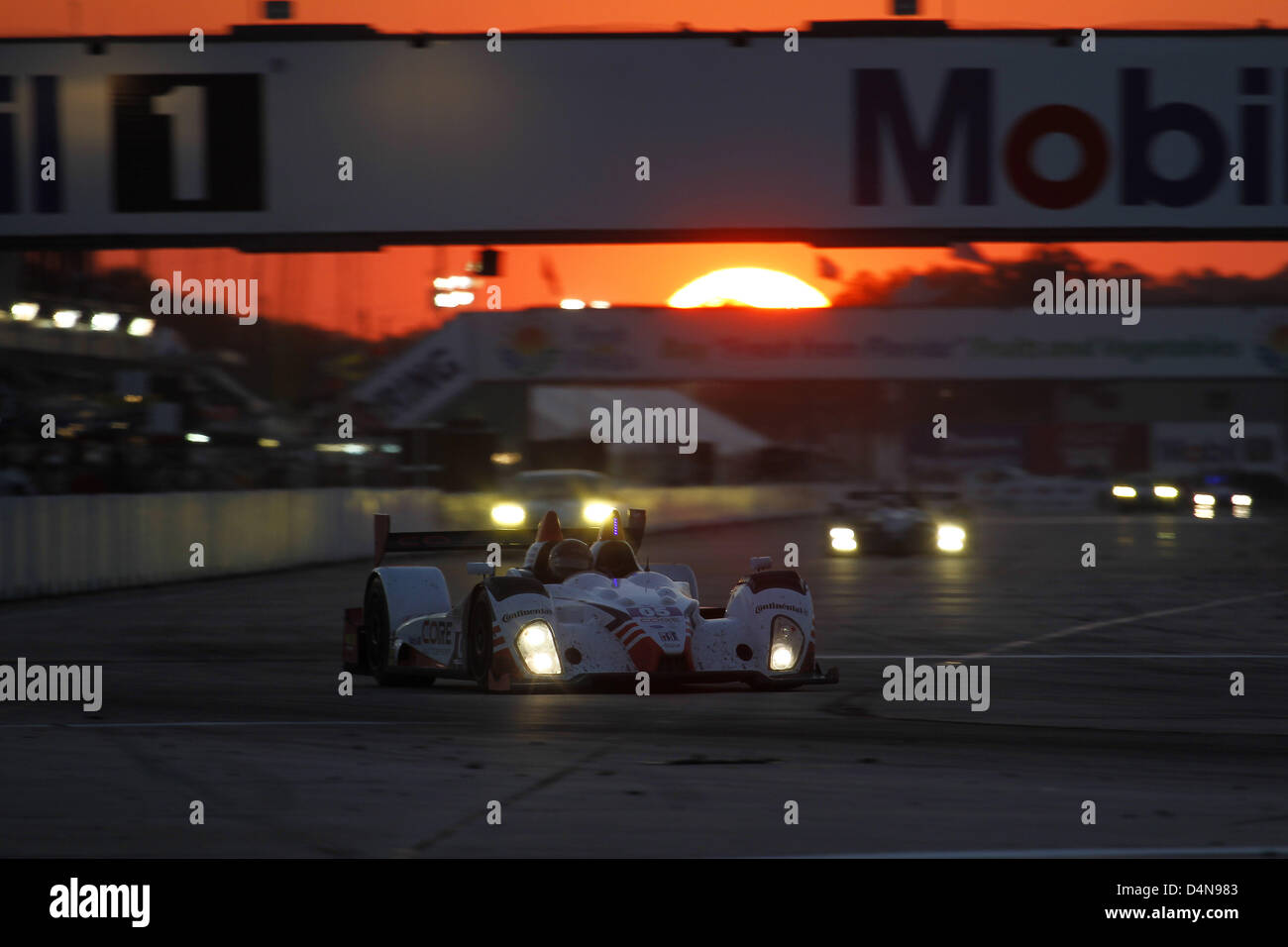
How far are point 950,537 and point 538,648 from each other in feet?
72.0

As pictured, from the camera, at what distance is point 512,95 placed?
2133 centimetres

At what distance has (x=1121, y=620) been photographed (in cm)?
1770

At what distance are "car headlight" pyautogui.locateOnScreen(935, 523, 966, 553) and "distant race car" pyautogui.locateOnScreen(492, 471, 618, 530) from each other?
6312 millimetres

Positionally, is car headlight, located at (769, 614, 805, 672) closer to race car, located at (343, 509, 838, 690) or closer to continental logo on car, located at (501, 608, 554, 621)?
race car, located at (343, 509, 838, 690)

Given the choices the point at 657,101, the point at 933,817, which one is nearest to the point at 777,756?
the point at 933,817

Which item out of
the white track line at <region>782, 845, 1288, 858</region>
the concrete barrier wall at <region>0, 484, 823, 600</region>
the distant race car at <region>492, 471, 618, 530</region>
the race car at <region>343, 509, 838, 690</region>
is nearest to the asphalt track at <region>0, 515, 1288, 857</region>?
the white track line at <region>782, 845, 1288, 858</region>

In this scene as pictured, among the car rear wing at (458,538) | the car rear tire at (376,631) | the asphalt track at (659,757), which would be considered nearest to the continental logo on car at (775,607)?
the asphalt track at (659,757)

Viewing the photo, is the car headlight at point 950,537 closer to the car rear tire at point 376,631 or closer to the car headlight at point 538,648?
the car rear tire at point 376,631

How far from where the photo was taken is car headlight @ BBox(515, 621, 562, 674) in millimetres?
10703

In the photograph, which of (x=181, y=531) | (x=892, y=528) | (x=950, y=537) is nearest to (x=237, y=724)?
(x=181, y=531)

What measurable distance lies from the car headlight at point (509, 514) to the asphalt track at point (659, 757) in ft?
A: 58.9

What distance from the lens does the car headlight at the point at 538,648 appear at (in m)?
10.7

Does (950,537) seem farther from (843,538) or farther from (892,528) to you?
(843,538)

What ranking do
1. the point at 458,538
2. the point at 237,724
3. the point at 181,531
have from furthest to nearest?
1. the point at 181,531
2. the point at 458,538
3. the point at 237,724
